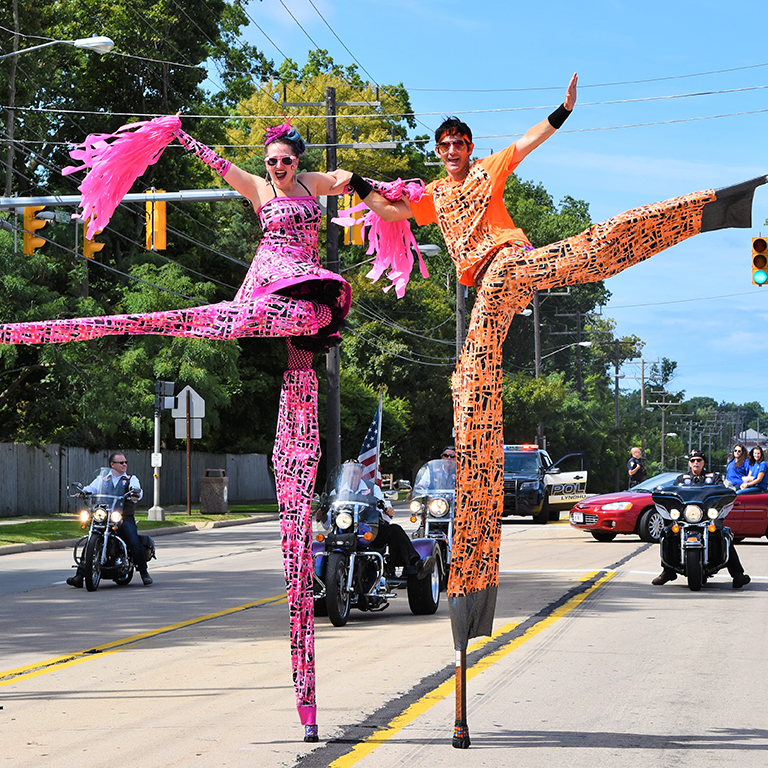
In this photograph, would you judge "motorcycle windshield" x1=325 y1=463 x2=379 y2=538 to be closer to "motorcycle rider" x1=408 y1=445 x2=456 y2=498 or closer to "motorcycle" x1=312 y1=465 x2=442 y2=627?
"motorcycle" x1=312 y1=465 x2=442 y2=627

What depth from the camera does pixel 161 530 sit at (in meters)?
29.4

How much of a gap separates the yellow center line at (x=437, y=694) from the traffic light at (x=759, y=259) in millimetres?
6406

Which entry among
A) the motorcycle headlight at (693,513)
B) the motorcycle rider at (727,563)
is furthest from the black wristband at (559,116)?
the motorcycle rider at (727,563)

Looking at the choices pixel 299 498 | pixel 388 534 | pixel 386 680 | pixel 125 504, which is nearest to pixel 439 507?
pixel 388 534

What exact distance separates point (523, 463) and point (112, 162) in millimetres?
29760

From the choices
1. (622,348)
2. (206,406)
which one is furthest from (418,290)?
(622,348)

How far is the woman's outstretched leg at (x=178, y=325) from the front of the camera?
18.8 ft

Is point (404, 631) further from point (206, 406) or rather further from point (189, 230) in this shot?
point (189, 230)

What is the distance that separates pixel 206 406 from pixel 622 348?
315 feet

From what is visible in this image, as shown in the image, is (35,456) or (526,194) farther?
(526,194)

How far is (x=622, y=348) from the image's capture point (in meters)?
128

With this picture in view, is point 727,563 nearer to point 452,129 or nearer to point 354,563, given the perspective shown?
point 354,563

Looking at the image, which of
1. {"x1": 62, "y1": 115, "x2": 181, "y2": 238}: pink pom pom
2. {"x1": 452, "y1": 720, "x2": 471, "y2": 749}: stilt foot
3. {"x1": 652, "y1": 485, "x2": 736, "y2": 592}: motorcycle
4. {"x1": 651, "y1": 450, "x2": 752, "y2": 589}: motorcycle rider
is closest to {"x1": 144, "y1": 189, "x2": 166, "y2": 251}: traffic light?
{"x1": 651, "y1": 450, "x2": 752, "y2": 589}: motorcycle rider

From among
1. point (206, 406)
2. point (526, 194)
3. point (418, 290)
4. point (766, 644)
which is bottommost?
point (766, 644)
